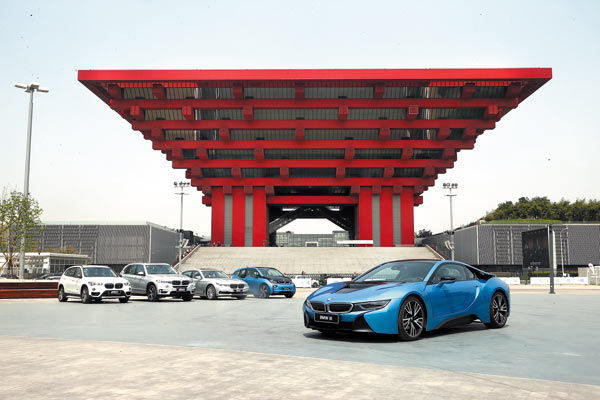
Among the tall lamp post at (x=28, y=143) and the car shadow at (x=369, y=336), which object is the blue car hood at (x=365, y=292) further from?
the tall lamp post at (x=28, y=143)

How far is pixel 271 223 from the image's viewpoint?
2955 inches

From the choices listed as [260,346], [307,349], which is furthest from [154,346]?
[307,349]

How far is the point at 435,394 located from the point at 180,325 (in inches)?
299

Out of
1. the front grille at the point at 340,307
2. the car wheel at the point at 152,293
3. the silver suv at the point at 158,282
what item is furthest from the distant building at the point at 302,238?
the front grille at the point at 340,307

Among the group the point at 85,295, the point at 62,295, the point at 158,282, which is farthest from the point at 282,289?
the point at 62,295

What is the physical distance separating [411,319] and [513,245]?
60.7 metres

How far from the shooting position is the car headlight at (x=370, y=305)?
8.38m

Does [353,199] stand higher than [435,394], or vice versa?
[353,199]

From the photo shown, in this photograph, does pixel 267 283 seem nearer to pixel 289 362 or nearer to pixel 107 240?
pixel 289 362

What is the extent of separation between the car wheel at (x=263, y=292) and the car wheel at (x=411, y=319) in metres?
15.6

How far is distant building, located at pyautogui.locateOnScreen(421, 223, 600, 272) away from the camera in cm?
6400

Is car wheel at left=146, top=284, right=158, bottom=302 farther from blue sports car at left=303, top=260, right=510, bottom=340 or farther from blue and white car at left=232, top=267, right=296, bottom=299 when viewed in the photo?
blue sports car at left=303, top=260, right=510, bottom=340

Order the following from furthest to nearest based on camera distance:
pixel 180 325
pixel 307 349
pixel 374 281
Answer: pixel 180 325 → pixel 374 281 → pixel 307 349

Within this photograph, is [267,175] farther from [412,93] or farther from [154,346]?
[154,346]
